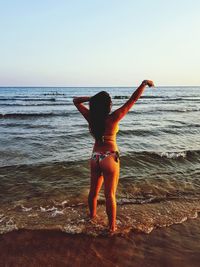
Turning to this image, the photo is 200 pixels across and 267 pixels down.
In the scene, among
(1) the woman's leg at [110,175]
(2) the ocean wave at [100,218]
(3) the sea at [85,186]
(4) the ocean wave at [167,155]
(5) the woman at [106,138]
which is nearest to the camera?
(5) the woman at [106,138]

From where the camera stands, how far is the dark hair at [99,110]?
3.77 m

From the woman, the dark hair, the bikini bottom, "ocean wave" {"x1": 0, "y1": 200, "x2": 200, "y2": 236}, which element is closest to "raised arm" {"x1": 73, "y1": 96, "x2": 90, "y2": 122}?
the woman

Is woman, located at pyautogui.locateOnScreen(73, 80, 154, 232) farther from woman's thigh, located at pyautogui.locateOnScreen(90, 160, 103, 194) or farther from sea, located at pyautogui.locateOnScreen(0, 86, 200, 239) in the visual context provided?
sea, located at pyautogui.locateOnScreen(0, 86, 200, 239)

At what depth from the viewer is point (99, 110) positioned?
3.84 metres

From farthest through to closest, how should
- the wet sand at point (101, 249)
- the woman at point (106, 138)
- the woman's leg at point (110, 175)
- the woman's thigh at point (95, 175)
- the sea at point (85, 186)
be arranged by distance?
the sea at point (85, 186), the woman's thigh at point (95, 175), the woman's leg at point (110, 175), the woman at point (106, 138), the wet sand at point (101, 249)

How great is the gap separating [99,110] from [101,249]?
1.93 m

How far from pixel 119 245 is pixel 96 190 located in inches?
34.7

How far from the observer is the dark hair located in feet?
12.4

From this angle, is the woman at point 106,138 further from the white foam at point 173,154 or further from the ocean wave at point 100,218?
the white foam at point 173,154

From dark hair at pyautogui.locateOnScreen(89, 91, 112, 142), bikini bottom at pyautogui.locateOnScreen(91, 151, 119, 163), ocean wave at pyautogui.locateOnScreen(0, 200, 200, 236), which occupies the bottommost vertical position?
ocean wave at pyautogui.locateOnScreen(0, 200, 200, 236)

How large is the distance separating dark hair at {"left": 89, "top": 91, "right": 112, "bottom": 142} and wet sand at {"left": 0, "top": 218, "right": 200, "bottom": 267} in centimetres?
161

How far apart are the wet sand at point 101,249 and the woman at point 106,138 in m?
0.47

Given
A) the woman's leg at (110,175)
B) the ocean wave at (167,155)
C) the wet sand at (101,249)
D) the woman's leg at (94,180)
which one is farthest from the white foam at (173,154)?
the woman's leg at (110,175)

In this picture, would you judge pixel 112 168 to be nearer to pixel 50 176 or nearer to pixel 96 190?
pixel 96 190
